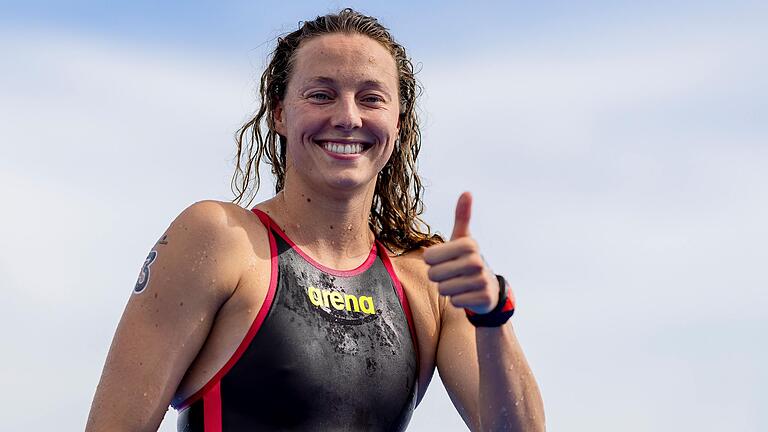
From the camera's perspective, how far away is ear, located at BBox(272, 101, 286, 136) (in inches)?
237

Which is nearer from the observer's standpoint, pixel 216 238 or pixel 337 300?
pixel 216 238

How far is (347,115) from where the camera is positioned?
5547 mm

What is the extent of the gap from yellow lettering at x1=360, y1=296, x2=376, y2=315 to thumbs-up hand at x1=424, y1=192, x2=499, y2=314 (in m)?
1.37

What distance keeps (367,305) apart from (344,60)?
4.19 ft

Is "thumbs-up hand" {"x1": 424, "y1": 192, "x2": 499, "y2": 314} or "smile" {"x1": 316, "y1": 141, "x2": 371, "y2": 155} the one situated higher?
"smile" {"x1": 316, "y1": 141, "x2": 371, "y2": 155}

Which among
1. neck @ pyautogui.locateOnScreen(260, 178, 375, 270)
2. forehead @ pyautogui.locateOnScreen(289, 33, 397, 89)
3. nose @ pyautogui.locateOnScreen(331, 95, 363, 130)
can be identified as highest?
forehead @ pyautogui.locateOnScreen(289, 33, 397, 89)

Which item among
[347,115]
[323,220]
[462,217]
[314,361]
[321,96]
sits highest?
[321,96]

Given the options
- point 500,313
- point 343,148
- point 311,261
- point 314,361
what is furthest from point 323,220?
point 500,313

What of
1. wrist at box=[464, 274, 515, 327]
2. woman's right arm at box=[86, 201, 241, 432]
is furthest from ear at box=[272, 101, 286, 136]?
wrist at box=[464, 274, 515, 327]

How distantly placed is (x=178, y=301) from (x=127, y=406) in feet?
1.73

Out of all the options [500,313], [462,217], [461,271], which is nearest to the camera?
[461,271]

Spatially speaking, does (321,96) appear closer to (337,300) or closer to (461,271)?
(337,300)

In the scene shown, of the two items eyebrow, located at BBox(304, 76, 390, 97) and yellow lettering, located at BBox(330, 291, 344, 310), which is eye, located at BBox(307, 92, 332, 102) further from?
yellow lettering, located at BBox(330, 291, 344, 310)

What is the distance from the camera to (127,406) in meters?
4.99
